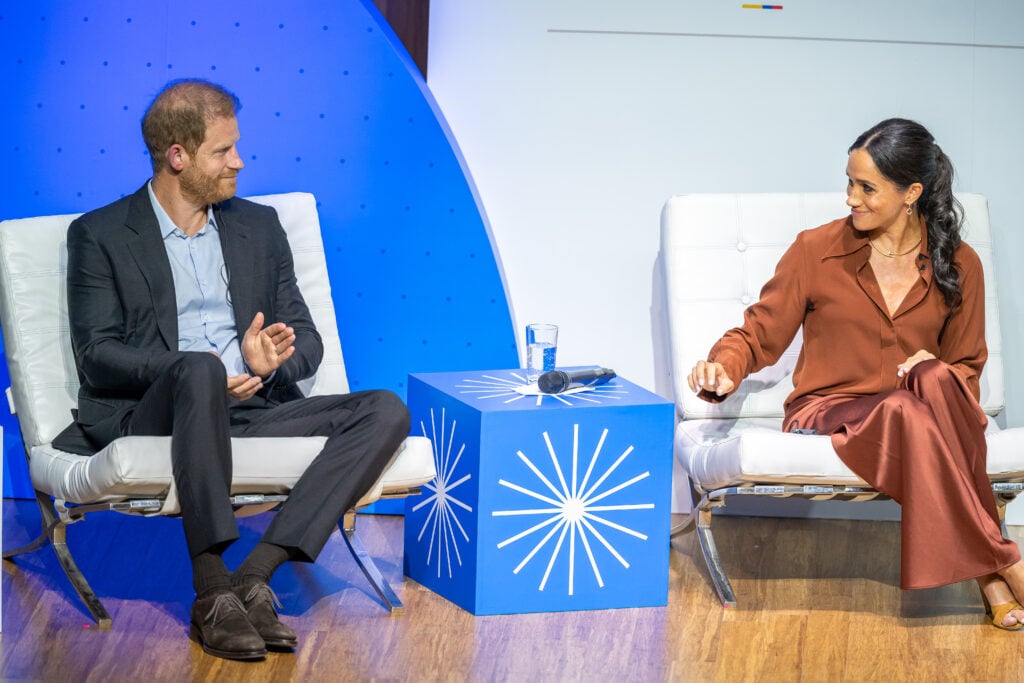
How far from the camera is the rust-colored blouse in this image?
11.3ft

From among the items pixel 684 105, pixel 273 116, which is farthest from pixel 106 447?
pixel 684 105

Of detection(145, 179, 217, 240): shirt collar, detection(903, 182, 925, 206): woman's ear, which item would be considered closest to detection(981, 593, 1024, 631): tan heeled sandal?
detection(903, 182, 925, 206): woman's ear

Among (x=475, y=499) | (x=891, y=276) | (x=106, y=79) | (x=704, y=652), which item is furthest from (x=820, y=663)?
(x=106, y=79)

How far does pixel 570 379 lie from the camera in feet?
11.0

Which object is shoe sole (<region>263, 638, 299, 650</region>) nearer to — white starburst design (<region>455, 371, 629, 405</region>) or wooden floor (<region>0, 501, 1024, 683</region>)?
wooden floor (<region>0, 501, 1024, 683</region>)

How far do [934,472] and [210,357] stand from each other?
63.0 inches

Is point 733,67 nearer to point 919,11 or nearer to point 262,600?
point 919,11

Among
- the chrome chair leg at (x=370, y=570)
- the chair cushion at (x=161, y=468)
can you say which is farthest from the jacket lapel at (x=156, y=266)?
the chrome chair leg at (x=370, y=570)

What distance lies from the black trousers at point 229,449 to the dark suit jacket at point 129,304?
0.09 m

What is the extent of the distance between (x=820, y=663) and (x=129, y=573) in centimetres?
166

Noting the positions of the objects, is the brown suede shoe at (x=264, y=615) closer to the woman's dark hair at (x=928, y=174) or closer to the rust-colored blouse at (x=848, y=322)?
the rust-colored blouse at (x=848, y=322)

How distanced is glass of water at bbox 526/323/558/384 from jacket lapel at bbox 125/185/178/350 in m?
0.84

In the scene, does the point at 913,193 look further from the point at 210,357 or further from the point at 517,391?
the point at 210,357

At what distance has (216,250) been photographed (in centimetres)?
334
